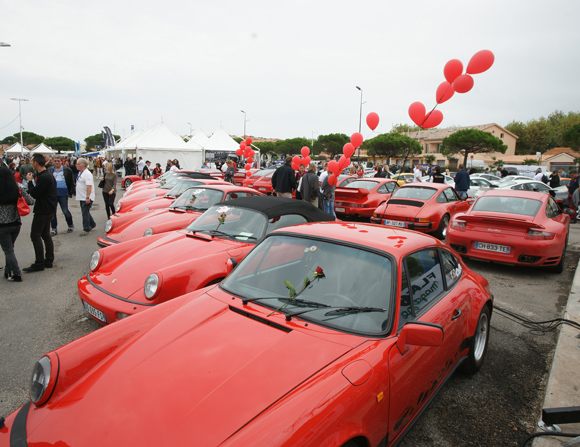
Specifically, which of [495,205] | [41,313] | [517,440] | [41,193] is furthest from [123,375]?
[495,205]

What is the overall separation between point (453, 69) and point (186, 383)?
895 cm

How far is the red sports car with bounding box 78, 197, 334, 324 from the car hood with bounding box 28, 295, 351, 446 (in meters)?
1.24

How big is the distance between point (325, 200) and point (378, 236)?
25.8 ft

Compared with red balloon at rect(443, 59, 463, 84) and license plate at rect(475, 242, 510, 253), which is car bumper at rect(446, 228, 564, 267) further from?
red balloon at rect(443, 59, 463, 84)

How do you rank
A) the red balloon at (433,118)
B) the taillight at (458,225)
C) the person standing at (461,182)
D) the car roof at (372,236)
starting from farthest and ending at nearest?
the person standing at (461,182) < the red balloon at (433,118) < the taillight at (458,225) < the car roof at (372,236)

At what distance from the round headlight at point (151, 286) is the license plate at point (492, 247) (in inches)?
212

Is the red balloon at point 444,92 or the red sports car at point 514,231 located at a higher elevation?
the red balloon at point 444,92

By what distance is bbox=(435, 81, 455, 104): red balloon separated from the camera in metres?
8.81

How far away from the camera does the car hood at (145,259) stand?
149 inches

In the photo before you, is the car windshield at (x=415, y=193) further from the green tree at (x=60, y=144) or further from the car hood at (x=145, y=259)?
the green tree at (x=60, y=144)

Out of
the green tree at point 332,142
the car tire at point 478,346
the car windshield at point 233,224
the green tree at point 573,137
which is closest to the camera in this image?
the car tire at point 478,346

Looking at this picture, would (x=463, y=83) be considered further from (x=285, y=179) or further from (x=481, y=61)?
(x=285, y=179)

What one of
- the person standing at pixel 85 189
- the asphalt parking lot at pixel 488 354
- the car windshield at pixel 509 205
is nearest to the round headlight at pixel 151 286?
the asphalt parking lot at pixel 488 354

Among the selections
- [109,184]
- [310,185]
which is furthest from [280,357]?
[109,184]
